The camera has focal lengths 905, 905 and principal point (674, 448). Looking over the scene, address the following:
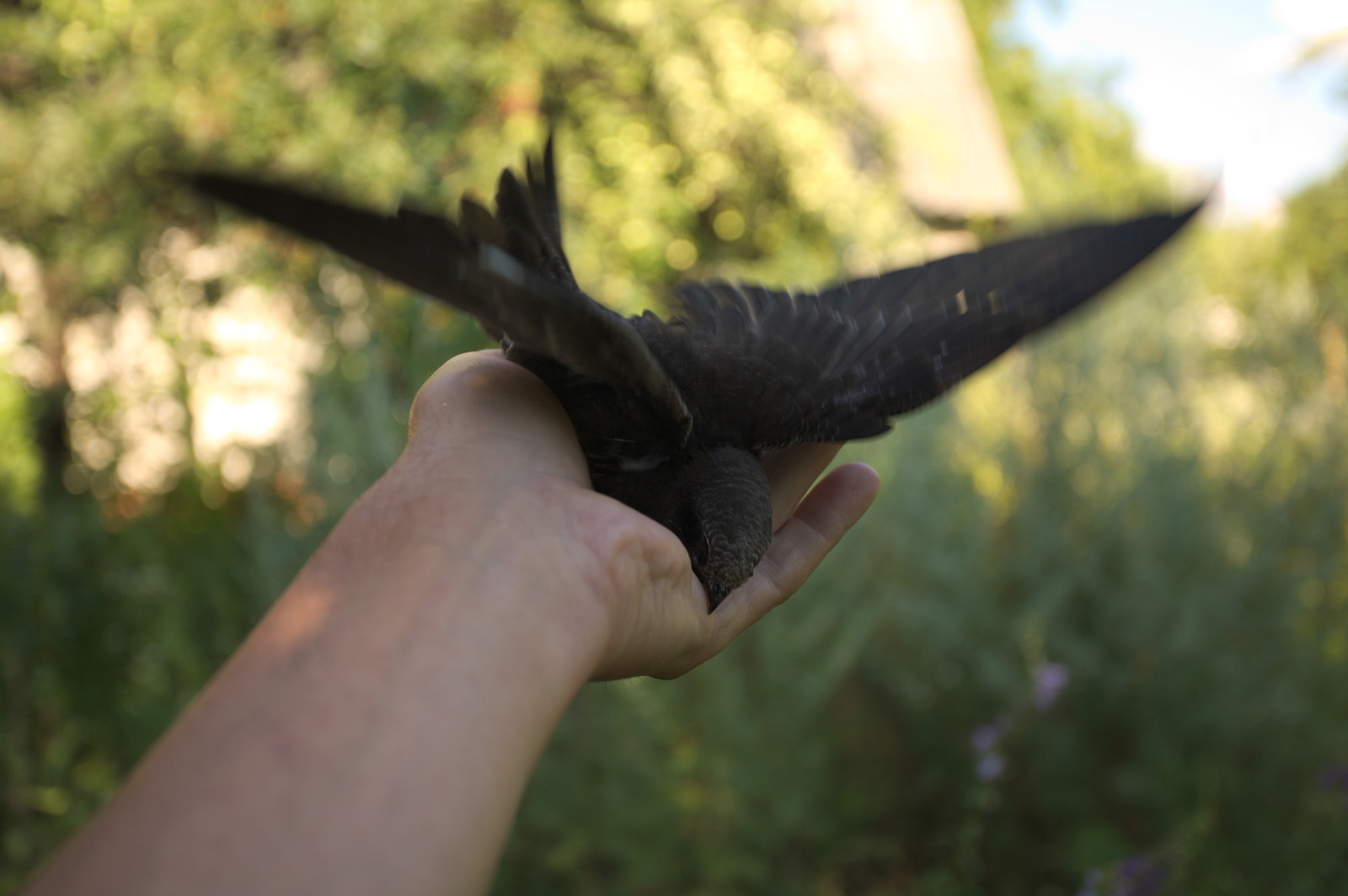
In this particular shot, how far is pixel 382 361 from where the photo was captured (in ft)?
9.37

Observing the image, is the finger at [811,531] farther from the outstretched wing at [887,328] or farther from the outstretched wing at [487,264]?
the outstretched wing at [487,264]

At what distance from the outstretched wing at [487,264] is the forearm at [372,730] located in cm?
20

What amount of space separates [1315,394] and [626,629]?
2991mm

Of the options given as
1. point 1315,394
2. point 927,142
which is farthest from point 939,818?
point 927,142

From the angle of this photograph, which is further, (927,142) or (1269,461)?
(927,142)

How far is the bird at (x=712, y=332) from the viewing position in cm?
78

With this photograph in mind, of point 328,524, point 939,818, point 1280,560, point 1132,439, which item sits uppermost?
point 328,524

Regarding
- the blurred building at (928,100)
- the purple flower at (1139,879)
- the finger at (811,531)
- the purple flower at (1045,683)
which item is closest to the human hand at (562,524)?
the finger at (811,531)

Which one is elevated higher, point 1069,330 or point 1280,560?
point 1069,330

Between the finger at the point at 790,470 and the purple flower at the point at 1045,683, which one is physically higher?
the finger at the point at 790,470

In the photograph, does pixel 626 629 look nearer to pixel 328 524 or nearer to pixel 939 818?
pixel 328 524

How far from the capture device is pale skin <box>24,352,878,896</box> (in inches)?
25.8

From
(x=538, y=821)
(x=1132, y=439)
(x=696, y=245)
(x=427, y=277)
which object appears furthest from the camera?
(x=696, y=245)

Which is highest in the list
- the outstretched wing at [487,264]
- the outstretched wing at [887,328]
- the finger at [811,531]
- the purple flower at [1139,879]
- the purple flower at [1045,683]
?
the outstretched wing at [487,264]
